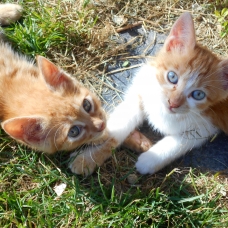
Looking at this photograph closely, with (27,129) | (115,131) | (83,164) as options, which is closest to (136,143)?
(115,131)

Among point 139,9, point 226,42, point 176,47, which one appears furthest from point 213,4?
point 176,47

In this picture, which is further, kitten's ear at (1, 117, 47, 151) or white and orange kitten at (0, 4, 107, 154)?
white and orange kitten at (0, 4, 107, 154)

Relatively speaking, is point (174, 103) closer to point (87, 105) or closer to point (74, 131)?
point (87, 105)

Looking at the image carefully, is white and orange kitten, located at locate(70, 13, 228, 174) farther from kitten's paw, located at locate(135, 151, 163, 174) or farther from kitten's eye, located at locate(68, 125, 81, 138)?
kitten's eye, located at locate(68, 125, 81, 138)

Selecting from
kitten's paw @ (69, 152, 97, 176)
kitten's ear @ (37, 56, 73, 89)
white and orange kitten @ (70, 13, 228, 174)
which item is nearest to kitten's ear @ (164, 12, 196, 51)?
white and orange kitten @ (70, 13, 228, 174)

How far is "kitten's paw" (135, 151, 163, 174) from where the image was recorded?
2.53 m

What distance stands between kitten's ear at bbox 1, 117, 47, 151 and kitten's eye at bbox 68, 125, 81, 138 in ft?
0.56

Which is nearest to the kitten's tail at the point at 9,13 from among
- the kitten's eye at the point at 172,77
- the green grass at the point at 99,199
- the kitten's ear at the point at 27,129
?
the green grass at the point at 99,199

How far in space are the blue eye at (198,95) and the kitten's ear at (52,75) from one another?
89 centimetres

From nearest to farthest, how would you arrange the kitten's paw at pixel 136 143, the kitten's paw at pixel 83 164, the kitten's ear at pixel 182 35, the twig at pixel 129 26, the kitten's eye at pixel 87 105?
1. the kitten's ear at pixel 182 35
2. the kitten's eye at pixel 87 105
3. the kitten's paw at pixel 83 164
4. the kitten's paw at pixel 136 143
5. the twig at pixel 129 26

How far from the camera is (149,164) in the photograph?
253cm

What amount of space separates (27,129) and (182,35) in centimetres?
127

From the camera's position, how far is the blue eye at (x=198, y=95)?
235 centimetres

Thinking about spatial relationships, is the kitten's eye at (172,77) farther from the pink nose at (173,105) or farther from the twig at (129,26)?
the twig at (129,26)
